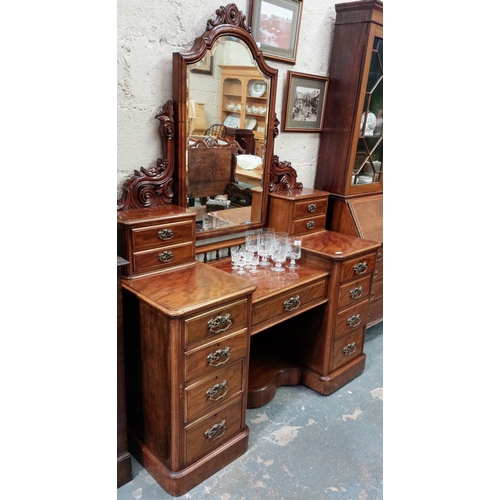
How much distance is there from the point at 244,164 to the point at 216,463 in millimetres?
1368

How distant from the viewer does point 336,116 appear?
2412mm

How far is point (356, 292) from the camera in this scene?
219 cm

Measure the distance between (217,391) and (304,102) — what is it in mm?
1613

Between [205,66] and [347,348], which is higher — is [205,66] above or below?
above

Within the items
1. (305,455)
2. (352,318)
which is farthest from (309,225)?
(305,455)

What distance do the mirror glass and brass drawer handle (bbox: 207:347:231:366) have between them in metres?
0.66

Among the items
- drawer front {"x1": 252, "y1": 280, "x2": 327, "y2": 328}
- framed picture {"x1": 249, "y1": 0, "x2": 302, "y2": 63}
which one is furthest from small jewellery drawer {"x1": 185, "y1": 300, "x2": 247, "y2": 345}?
framed picture {"x1": 249, "y1": 0, "x2": 302, "y2": 63}

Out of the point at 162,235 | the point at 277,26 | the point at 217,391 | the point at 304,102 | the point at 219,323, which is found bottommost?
the point at 217,391

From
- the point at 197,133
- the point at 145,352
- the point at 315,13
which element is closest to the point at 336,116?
the point at 315,13

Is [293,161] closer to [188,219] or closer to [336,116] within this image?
[336,116]

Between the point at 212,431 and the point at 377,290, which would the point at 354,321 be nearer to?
the point at 377,290

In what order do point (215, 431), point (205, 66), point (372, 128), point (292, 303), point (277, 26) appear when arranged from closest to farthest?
point (215, 431) → point (205, 66) → point (292, 303) → point (277, 26) → point (372, 128)

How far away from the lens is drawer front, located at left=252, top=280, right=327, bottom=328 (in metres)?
1.74

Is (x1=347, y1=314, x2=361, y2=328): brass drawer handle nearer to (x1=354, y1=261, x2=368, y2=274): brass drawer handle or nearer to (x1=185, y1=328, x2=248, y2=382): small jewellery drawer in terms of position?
(x1=354, y1=261, x2=368, y2=274): brass drawer handle
